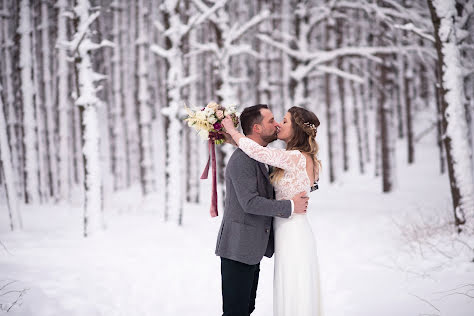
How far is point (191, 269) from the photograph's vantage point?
228 inches

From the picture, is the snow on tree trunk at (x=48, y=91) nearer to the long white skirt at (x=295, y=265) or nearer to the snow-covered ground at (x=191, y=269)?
Result: the snow-covered ground at (x=191, y=269)

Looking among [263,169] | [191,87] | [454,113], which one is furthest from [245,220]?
[191,87]

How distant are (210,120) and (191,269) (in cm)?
328

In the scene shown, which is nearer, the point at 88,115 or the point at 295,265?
the point at 295,265

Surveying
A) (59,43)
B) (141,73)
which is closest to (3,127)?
(59,43)

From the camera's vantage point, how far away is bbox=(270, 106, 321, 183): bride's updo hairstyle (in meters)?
3.21

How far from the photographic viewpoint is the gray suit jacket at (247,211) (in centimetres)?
288

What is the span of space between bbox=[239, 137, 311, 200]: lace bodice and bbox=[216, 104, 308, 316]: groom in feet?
0.28

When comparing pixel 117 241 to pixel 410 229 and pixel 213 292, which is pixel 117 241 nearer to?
pixel 213 292

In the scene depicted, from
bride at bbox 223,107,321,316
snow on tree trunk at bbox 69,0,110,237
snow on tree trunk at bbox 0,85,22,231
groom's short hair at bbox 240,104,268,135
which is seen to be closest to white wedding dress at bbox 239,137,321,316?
bride at bbox 223,107,321,316

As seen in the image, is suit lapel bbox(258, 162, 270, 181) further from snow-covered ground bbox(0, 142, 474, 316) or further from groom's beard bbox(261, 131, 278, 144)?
snow-covered ground bbox(0, 142, 474, 316)

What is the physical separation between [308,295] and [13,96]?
13.9 metres

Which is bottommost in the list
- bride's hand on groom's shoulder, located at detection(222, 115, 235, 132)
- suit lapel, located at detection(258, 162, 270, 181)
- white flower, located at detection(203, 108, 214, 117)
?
suit lapel, located at detection(258, 162, 270, 181)

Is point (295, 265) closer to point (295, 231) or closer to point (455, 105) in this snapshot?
point (295, 231)
